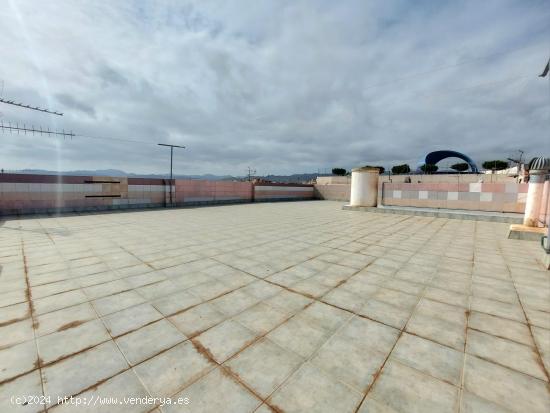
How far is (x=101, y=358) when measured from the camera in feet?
7.45

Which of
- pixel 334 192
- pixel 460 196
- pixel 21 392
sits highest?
pixel 460 196

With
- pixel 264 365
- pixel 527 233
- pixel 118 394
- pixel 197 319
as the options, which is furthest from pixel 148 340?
pixel 527 233

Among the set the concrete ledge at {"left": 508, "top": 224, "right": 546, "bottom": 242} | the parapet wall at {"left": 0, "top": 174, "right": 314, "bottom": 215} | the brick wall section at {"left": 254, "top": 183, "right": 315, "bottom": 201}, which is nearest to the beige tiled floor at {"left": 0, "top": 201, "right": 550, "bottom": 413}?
the concrete ledge at {"left": 508, "top": 224, "right": 546, "bottom": 242}

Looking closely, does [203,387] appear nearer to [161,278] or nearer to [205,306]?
[205,306]

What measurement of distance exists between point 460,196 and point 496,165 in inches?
2904

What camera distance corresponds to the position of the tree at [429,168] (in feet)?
213

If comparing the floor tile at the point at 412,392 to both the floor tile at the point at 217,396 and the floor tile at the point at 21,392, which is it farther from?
the floor tile at the point at 21,392

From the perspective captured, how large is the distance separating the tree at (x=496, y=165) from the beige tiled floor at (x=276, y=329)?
81.4m

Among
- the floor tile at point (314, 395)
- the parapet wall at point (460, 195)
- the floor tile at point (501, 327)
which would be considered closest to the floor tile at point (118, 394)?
the floor tile at point (314, 395)

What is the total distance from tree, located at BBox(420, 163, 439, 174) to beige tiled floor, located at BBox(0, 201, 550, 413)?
6856 cm

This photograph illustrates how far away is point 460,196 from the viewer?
43.6 ft

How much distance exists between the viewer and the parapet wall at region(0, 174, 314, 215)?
10.4 meters

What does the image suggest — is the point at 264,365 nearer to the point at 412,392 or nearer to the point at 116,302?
the point at 412,392

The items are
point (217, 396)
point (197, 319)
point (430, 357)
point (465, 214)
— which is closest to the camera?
point (217, 396)
